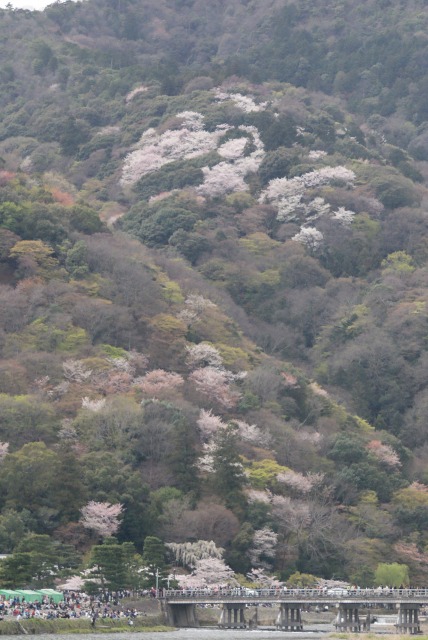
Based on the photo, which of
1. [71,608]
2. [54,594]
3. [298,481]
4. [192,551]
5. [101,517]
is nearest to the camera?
[71,608]

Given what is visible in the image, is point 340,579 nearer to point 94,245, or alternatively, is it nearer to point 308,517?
point 308,517

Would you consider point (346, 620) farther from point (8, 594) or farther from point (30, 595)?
point (8, 594)

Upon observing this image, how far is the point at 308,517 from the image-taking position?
3905 inches

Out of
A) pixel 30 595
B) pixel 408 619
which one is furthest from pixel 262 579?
pixel 30 595

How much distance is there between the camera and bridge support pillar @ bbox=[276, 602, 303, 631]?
87188mm

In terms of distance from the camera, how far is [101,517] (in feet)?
296

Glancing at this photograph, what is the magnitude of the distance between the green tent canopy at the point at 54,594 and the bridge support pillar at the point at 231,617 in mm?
11181

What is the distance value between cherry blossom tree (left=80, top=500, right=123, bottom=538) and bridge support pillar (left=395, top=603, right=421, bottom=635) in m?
15.6

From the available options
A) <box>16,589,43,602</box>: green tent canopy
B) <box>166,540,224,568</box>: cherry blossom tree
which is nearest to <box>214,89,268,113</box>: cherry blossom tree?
<box>166,540,224,568</box>: cherry blossom tree

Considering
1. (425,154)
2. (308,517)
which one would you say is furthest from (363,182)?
(308,517)

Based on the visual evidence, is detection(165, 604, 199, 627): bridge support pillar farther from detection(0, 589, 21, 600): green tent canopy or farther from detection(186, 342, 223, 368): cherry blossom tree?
detection(186, 342, 223, 368): cherry blossom tree

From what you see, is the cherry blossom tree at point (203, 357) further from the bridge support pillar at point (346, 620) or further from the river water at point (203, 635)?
the bridge support pillar at point (346, 620)

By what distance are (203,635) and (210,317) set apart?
1874 inches

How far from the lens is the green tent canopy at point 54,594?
7762 centimetres
